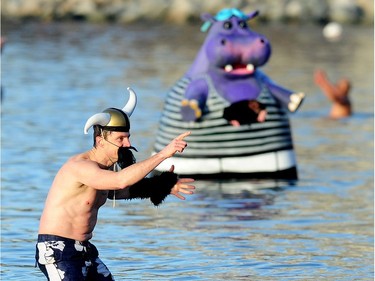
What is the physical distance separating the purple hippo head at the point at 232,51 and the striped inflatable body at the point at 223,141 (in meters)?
0.22

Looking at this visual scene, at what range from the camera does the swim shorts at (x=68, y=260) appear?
9031mm

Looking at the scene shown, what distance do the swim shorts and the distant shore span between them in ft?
132

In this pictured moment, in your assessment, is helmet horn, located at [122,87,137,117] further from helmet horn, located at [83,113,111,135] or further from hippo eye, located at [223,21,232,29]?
hippo eye, located at [223,21,232,29]

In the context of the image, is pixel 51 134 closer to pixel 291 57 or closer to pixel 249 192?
pixel 249 192

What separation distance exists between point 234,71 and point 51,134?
6113 millimetres

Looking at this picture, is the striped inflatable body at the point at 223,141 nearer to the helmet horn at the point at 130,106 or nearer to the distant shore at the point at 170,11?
the helmet horn at the point at 130,106

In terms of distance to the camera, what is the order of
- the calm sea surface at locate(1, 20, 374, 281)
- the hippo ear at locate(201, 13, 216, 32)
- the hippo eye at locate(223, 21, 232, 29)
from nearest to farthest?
the calm sea surface at locate(1, 20, 374, 281) → the hippo eye at locate(223, 21, 232, 29) → the hippo ear at locate(201, 13, 216, 32)

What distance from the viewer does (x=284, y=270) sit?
11.7 m

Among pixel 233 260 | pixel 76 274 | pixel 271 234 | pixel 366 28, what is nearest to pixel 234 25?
pixel 271 234

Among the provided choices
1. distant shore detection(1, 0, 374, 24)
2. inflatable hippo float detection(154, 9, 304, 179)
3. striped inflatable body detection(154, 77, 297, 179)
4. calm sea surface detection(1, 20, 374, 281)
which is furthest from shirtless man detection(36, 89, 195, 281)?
distant shore detection(1, 0, 374, 24)

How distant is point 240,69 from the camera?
616 inches

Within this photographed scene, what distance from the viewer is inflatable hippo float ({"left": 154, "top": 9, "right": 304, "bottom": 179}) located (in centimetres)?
1547

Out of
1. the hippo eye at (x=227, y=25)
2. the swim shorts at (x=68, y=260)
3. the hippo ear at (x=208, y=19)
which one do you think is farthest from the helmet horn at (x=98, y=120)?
the hippo ear at (x=208, y=19)

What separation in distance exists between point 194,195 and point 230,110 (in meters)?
1.05
